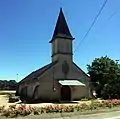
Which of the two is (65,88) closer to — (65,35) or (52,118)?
(65,35)

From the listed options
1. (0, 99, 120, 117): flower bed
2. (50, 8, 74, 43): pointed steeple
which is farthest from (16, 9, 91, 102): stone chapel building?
(0, 99, 120, 117): flower bed

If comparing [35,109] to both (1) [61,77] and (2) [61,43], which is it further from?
(2) [61,43]

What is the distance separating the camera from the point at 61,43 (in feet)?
114

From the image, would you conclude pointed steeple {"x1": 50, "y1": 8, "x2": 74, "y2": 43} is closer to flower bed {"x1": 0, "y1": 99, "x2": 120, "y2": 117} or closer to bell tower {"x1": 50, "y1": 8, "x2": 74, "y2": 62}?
bell tower {"x1": 50, "y1": 8, "x2": 74, "y2": 62}

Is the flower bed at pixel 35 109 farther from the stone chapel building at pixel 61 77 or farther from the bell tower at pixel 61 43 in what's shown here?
the bell tower at pixel 61 43

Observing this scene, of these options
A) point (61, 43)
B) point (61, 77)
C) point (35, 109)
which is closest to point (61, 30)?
point (61, 43)

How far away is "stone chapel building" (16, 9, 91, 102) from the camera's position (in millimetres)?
32312

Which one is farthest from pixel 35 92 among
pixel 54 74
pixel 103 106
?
pixel 103 106

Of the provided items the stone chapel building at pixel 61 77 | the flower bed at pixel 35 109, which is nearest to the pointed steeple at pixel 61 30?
the stone chapel building at pixel 61 77

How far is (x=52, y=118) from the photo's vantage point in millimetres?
14227

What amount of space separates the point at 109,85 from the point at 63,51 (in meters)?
8.67

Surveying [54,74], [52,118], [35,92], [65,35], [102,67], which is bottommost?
[52,118]

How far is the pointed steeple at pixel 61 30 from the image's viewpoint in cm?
3504

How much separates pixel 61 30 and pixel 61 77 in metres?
7.34
